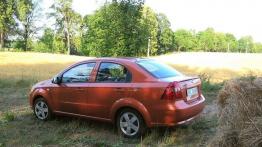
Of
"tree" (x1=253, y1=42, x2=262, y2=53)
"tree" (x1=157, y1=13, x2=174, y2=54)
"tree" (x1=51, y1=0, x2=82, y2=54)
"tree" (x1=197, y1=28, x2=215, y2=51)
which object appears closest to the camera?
"tree" (x1=51, y1=0, x2=82, y2=54)

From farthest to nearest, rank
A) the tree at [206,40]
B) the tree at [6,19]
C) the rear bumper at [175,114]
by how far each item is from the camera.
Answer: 1. the tree at [206,40]
2. the tree at [6,19]
3. the rear bumper at [175,114]

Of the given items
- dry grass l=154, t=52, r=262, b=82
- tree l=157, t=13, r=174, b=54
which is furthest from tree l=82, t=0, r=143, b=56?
tree l=157, t=13, r=174, b=54

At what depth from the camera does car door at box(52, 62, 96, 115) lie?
8867mm

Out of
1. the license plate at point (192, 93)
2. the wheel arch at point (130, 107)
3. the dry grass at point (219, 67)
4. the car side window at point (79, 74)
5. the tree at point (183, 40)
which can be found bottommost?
Answer: the dry grass at point (219, 67)

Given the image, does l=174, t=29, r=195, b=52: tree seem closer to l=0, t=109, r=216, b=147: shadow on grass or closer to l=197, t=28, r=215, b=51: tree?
l=197, t=28, r=215, b=51: tree

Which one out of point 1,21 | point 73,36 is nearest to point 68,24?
point 73,36

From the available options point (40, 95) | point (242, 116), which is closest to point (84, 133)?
point (40, 95)

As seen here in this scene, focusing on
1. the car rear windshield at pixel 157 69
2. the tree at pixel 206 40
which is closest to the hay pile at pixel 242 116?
the car rear windshield at pixel 157 69

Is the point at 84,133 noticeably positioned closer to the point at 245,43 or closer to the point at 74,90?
the point at 74,90

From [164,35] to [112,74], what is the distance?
318 ft

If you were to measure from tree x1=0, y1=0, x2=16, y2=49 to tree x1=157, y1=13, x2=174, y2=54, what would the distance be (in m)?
39.5

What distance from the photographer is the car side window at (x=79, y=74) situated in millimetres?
8922

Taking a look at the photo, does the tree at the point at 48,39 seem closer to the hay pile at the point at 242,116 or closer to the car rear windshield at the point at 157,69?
the car rear windshield at the point at 157,69

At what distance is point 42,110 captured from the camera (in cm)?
981
